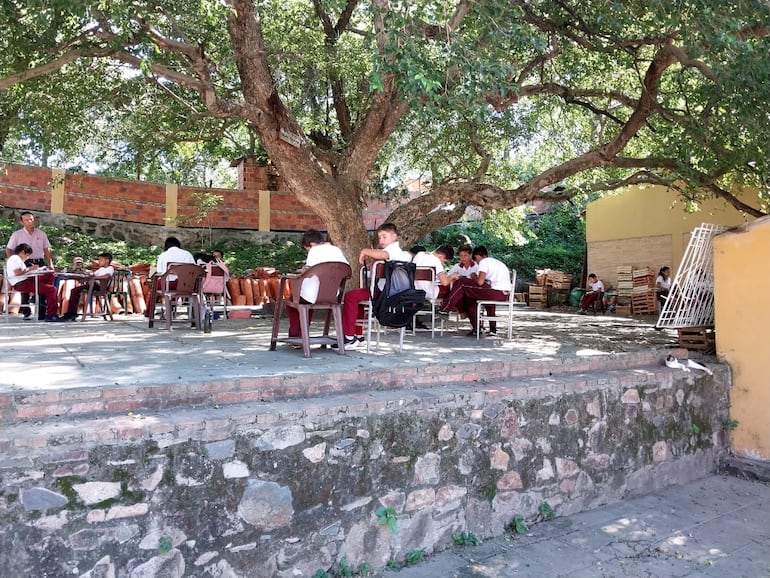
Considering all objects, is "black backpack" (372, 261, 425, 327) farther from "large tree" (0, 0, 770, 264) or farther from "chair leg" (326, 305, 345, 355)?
"large tree" (0, 0, 770, 264)

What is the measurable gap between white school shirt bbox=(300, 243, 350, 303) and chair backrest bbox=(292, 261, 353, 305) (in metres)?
0.03

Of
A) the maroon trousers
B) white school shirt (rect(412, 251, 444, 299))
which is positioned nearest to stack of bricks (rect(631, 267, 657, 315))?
the maroon trousers

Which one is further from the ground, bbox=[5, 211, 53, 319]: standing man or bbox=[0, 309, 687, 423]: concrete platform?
bbox=[5, 211, 53, 319]: standing man

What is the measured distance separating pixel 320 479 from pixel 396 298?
208 centimetres

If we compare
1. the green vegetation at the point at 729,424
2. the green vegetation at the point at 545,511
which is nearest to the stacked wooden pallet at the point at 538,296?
the green vegetation at the point at 729,424

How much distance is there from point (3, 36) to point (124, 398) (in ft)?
19.8

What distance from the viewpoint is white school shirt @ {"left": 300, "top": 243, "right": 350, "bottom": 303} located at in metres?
4.76

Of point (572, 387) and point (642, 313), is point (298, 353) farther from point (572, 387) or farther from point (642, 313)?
point (642, 313)

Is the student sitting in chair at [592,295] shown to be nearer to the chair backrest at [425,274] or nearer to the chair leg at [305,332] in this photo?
the chair backrest at [425,274]

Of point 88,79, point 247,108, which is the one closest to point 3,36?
point 88,79

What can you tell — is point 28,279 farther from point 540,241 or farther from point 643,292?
point 540,241

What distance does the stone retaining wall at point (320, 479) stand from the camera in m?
2.62

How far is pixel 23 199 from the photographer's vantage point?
1434cm

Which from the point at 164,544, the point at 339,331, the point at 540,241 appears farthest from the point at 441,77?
the point at 540,241
